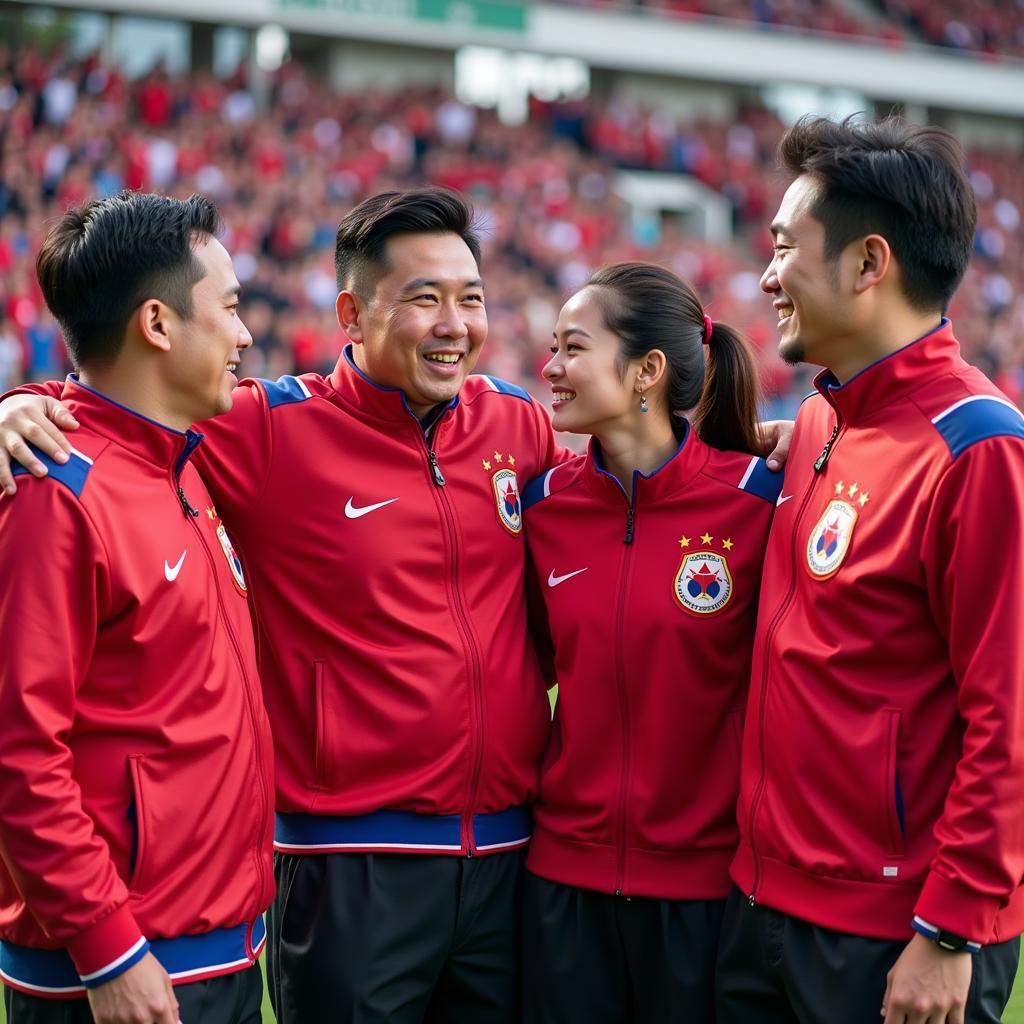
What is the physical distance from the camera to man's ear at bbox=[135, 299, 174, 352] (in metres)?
2.92

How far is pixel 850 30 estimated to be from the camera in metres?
27.9

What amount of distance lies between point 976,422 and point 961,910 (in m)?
0.90

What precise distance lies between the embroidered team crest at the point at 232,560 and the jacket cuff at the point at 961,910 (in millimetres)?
1502

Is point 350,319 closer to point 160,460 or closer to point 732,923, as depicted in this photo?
point 160,460

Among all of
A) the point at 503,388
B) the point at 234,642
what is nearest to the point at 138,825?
the point at 234,642

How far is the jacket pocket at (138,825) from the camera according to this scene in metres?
2.73

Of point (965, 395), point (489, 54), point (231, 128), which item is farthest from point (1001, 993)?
point (489, 54)

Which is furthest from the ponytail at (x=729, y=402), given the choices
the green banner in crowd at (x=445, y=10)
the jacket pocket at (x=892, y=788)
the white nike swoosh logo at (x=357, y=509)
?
the green banner in crowd at (x=445, y=10)

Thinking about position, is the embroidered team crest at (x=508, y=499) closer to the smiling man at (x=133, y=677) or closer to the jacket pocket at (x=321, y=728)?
the jacket pocket at (x=321, y=728)

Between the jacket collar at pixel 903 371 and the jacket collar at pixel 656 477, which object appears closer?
the jacket collar at pixel 903 371

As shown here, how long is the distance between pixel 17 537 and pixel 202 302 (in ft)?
2.14

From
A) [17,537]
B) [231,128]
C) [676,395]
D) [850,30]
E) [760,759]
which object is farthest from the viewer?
[850,30]

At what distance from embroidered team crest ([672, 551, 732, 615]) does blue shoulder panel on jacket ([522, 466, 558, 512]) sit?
1.41ft

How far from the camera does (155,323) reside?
2945 millimetres
